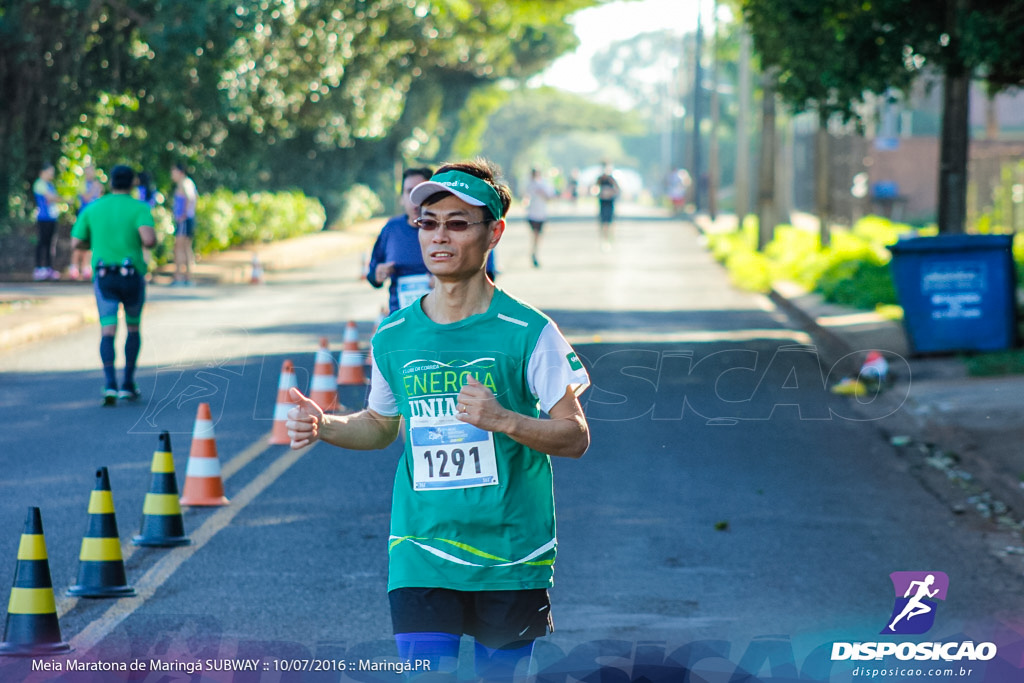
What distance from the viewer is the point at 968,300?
51.3ft

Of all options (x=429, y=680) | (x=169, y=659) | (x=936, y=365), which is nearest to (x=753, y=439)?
(x=936, y=365)

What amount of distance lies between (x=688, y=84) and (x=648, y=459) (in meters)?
76.2

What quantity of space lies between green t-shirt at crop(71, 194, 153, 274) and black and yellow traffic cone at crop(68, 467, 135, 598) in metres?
6.12

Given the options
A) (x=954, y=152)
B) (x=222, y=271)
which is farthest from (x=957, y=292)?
(x=222, y=271)

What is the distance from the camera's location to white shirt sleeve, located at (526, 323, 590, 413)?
408cm

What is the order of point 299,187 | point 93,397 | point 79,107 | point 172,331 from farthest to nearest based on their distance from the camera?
point 299,187 < point 79,107 < point 172,331 < point 93,397

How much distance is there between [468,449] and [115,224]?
941 cm

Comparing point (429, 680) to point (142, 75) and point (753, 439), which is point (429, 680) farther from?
point (142, 75)

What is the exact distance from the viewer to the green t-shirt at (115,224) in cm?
1285

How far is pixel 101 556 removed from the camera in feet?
23.2

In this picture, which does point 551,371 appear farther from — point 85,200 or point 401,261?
point 85,200

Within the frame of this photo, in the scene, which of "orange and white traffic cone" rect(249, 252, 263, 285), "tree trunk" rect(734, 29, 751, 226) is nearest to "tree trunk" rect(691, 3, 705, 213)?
"tree trunk" rect(734, 29, 751, 226)

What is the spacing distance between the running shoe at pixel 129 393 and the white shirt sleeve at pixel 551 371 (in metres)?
9.62

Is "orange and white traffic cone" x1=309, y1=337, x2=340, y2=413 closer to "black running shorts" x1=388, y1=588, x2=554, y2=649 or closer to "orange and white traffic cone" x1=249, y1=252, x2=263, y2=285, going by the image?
"black running shorts" x1=388, y1=588, x2=554, y2=649
